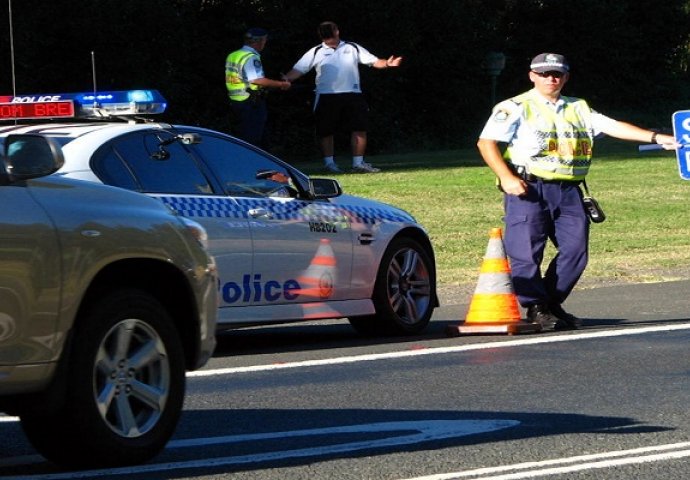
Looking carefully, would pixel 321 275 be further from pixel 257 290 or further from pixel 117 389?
pixel 117 389

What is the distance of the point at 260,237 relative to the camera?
10945 mm

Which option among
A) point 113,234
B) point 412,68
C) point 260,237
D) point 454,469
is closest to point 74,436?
point 113,234

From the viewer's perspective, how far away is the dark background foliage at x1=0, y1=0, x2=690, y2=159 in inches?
1163

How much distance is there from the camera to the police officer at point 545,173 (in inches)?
470

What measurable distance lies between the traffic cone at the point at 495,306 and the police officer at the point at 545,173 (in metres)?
0.12

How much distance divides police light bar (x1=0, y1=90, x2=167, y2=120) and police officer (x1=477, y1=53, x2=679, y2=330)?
7.63 ft

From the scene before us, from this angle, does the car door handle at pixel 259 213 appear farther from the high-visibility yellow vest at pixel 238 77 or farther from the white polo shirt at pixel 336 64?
the white polo shirt at pixel 336 64

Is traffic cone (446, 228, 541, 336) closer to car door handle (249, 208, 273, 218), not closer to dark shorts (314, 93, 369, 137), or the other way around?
car door handle (249, 208, 273, 218)

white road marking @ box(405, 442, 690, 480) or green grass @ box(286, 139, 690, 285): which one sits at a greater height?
white road marking @ box(405, 442, 690, 480)

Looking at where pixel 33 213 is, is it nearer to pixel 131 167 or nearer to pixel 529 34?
pixel 131 167

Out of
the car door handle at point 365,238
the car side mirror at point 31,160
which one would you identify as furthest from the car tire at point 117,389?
the car door handle at point 365,238

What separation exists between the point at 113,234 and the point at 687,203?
1552 cm

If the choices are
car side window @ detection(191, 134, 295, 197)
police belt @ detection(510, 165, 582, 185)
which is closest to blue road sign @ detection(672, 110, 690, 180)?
police belt @ detection(510, 165, 582, 185)

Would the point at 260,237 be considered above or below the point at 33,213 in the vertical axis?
below
